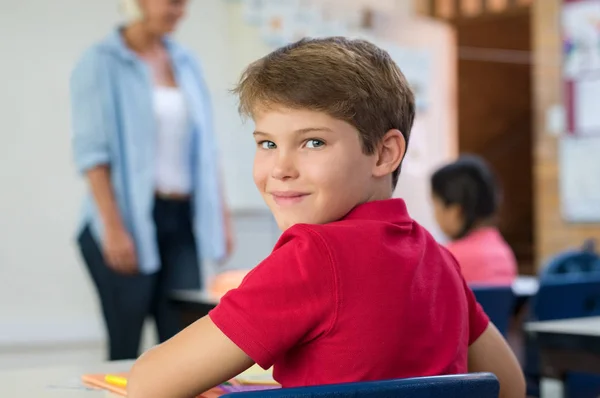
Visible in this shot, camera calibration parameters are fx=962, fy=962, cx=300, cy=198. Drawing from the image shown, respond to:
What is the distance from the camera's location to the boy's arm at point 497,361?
45.4 inches

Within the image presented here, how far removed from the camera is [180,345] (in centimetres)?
94

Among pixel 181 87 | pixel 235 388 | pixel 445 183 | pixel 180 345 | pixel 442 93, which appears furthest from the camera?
pixel 442 93

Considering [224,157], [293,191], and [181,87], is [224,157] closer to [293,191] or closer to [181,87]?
[181,87]

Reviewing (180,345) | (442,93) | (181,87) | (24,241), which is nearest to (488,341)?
(180,345)

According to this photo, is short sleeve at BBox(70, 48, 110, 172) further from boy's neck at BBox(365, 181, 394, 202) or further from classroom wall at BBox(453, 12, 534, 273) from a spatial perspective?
classroom wall at BBox(453, 12, 534, 273)

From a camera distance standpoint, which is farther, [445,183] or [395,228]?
[445,183]

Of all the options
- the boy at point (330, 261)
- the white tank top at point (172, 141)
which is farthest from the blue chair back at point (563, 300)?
the boy at point (330, 261)

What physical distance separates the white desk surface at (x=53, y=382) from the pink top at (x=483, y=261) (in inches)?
66.2

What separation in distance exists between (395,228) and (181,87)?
2075 millimetres

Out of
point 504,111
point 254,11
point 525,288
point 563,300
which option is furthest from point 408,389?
point 504,111

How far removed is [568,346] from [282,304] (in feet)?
3.56

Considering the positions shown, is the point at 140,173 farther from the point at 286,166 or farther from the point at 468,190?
the point at 286,166

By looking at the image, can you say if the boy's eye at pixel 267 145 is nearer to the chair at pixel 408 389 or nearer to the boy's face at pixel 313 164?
the boy's face at pixel 313 164

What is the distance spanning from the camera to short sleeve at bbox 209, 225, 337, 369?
0.90 meters
